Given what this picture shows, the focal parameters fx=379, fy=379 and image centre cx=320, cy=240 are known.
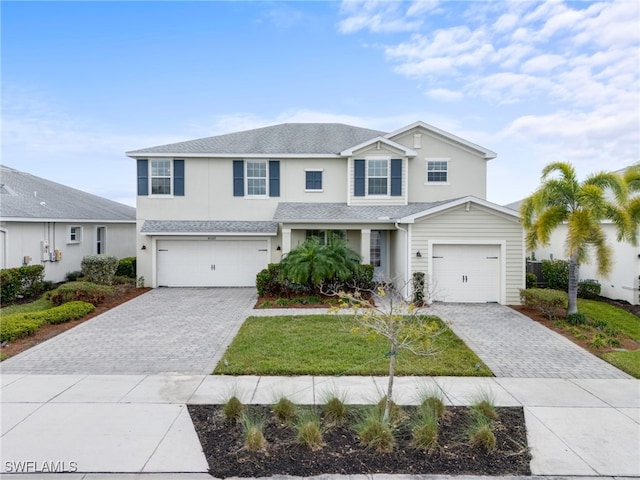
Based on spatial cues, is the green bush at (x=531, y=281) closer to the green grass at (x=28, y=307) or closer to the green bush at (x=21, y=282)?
the green grass at (x=28, y=307)

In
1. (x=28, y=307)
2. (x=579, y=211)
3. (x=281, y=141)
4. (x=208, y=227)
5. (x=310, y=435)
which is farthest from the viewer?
(x=281, y=141)

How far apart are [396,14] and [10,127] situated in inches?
672

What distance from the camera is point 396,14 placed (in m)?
12.3

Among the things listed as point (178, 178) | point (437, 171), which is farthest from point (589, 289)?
point (178, 178)

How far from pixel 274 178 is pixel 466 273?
8985 millimetres

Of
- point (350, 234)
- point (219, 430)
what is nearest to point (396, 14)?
point (350, 234)

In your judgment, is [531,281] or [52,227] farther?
[52,227]

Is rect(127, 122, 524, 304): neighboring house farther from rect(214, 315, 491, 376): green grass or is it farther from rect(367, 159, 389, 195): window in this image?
rect(214, 315, 491, 376): green grass

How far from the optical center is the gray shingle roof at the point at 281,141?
1688 centimetres

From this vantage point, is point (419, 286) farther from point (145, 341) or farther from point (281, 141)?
point (281, 141)

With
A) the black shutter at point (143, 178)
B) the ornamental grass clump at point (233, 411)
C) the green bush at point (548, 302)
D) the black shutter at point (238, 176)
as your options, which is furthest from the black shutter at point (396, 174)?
the ornamental grass clump at point (233, 411)

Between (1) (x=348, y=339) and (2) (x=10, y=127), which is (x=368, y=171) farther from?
(2) (x=10, y=127)

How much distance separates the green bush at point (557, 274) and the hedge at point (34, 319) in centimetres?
1720

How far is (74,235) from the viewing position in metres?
18.4
